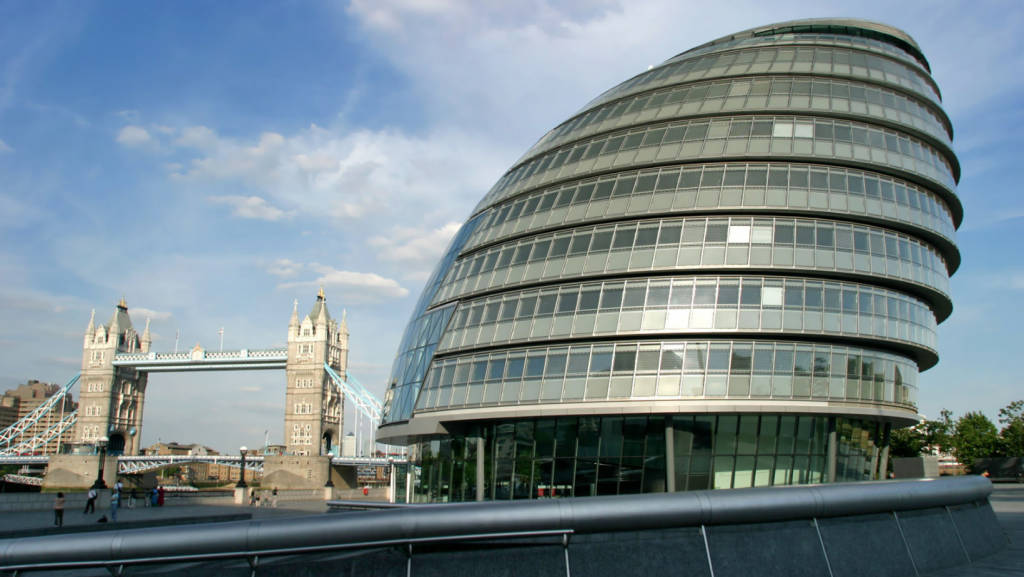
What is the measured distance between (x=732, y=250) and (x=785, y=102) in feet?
33.1

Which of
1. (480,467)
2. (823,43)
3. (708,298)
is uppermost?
(823,43)

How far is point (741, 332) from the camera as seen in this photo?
31.0 m

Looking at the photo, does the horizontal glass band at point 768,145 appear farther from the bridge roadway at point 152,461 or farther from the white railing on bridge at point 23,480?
the white railing on bridge at point 23,480

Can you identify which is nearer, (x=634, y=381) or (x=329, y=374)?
(x=634, y=381)

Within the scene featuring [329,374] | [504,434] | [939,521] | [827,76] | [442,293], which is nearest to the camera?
[939,521]

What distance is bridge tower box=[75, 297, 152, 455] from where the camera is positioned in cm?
18475

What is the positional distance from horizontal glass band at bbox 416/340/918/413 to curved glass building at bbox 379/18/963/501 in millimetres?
89

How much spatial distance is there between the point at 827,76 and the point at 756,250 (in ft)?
42.6

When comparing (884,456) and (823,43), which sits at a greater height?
(823,43)

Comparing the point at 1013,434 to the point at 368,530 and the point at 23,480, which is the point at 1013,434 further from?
the point at 23,480

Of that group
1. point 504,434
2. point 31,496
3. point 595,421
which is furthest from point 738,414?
point 31,496

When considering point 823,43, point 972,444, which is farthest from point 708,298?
point 972,444

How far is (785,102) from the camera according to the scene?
3706cm

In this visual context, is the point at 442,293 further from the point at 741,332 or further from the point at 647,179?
the point at 741,332
